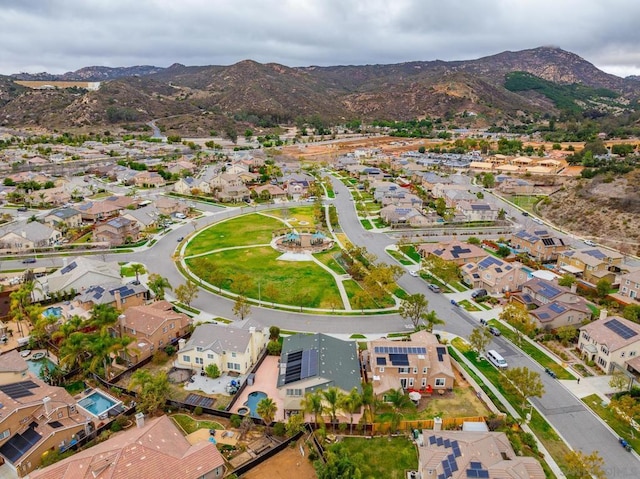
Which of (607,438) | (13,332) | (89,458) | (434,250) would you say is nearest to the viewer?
(89,458)

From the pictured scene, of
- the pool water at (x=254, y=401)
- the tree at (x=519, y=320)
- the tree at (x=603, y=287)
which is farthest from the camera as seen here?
the tree at (x=603, y=287)

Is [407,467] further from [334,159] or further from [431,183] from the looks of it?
[334,159]

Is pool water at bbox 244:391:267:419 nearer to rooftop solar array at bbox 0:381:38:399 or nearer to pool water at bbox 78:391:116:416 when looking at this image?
pool water at bbox 78:391:116:416

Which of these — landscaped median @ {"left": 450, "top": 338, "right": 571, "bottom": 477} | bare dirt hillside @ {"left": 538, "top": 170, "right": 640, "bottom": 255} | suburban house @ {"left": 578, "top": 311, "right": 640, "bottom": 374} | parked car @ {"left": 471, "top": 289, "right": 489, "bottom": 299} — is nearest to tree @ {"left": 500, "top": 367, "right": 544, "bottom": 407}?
landscaped median @ {"left": 450, "top": 338, "right": 571, "bottom": 477}

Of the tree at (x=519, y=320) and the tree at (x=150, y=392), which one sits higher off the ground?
the tree at (x=519, y=320)

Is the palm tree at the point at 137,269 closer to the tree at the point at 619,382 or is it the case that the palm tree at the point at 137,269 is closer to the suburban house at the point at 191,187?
the suburban house at the point at 191,187

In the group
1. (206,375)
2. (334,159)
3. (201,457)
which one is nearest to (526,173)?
(334,159)

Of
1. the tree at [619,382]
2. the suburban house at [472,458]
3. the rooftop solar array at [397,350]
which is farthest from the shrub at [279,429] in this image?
the tree at [619,382]
